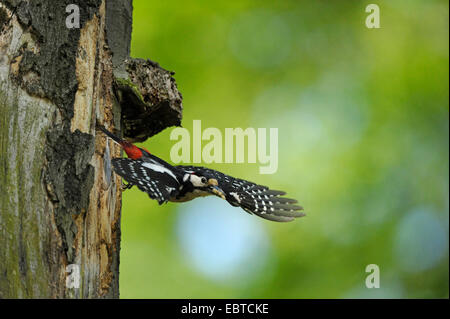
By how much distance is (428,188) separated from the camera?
6738mm

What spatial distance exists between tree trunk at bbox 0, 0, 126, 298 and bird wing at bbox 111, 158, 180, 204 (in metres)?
0.13

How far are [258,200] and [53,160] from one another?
1.82 m

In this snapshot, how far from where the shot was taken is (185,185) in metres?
4.05

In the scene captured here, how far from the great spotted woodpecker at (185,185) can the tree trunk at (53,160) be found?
0.59 ft

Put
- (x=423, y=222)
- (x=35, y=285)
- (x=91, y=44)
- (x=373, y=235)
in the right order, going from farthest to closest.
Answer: (x=423, y=222)
(x=373, y=235)
(x=91, y=44)
(x=35, y=285)

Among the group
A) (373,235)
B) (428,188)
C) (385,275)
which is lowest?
(385,275)

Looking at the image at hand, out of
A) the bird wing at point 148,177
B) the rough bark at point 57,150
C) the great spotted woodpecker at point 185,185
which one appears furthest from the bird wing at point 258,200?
the rough bark at point 57,150

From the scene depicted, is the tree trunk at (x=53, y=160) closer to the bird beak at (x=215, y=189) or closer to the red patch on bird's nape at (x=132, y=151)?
the red patch on bird's nape at (x=132, y=151)

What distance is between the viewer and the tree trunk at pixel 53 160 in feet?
9.02

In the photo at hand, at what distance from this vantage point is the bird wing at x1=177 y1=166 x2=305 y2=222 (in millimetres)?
4082

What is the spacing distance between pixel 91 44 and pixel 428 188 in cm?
471
